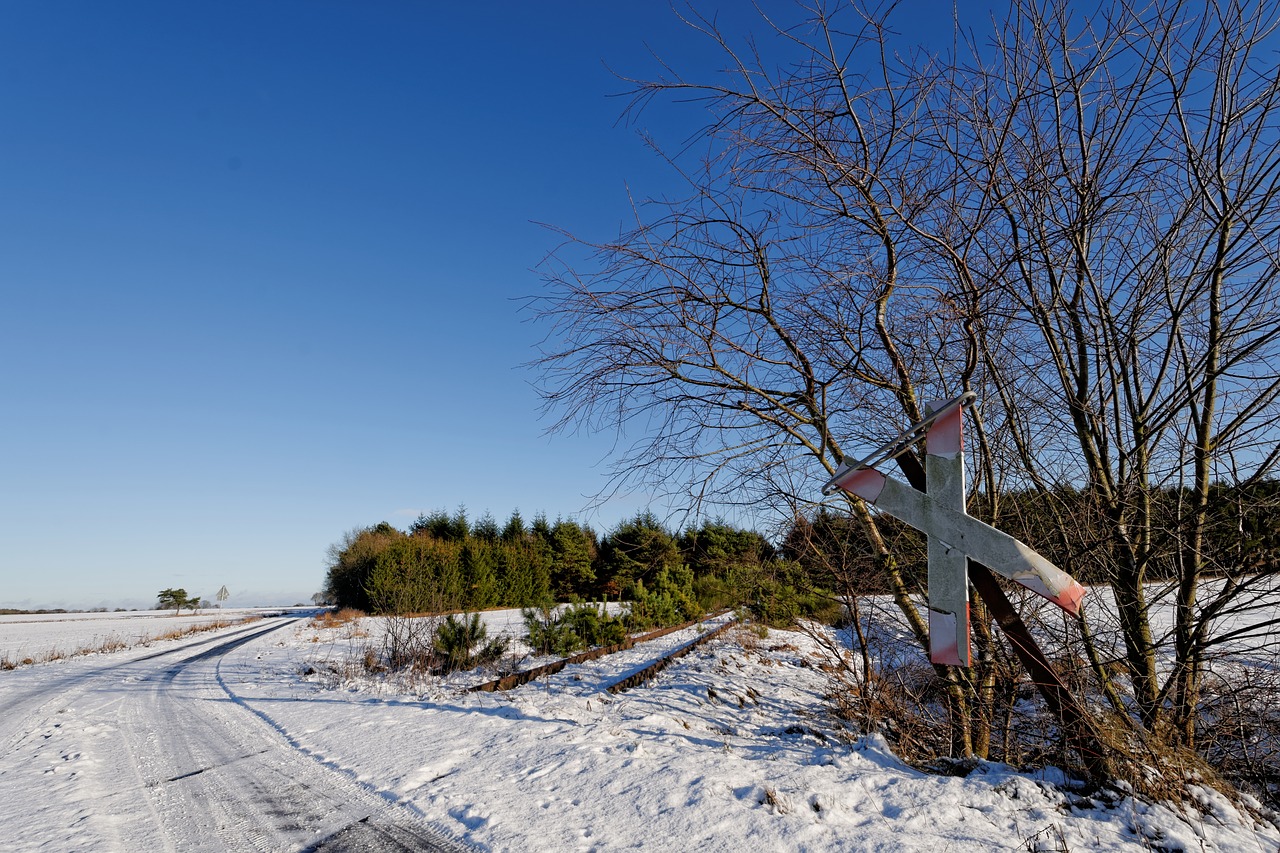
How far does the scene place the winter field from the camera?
3.00 m

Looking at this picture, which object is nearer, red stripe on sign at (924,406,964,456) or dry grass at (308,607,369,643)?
red stripe on sign at (924,406,964,456)

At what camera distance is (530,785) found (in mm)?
3781

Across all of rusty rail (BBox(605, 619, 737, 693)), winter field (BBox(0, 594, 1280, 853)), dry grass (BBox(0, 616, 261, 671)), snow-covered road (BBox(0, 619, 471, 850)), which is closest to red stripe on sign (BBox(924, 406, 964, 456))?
winter field (BBox(0, 594, 1280, 853))

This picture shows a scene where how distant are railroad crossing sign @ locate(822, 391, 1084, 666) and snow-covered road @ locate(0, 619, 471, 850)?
249 cm

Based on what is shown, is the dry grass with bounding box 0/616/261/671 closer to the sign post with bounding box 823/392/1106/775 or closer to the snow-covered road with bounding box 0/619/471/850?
the snow-covered road with bounding box 0/619/471/850

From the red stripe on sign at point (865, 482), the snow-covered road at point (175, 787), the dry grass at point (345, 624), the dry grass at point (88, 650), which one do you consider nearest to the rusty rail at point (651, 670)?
the snow-covered road at point (175, 787)

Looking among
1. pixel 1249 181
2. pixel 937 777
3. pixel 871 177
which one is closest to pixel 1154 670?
pixel 937 777

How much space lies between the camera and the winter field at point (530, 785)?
118 inches

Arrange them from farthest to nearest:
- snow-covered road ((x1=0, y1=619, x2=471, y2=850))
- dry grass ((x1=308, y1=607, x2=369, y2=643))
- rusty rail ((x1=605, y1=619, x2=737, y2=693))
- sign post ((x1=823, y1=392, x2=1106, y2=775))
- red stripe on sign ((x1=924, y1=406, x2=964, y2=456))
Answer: dry grass ((x1=308, y1=607, x2=369, y2=643)) → rusty rail ((x1=605, y1=619, x2=737, y2=693)) → snow-covered road ((x1=0, y1=619, x2=471, y2=850)) → red stripe on sign ((x1=924, y1=406, x2=964, y2=456)) → sign post ((x1=823, y1=392, x2=1106, y2=775))

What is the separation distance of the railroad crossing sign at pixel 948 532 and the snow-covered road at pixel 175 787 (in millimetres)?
2494

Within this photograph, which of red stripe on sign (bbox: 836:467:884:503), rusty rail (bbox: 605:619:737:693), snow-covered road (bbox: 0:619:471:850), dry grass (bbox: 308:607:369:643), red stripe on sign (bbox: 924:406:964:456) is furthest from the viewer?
dry grass (bbox: 308:607:369:643)

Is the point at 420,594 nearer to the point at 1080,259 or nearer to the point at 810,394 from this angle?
the point at 810,394

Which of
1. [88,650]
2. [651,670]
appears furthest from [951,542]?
[88,650]

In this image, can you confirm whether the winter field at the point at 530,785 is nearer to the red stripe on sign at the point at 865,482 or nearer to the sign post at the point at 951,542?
the sign post at the point at 951,542
